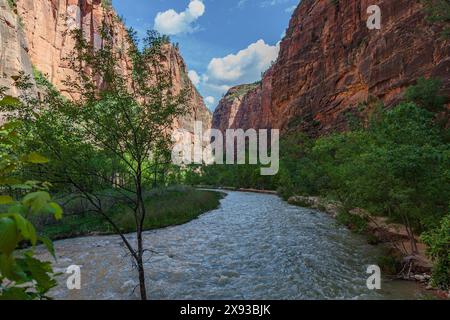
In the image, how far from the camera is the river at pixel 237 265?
8828 millimetres

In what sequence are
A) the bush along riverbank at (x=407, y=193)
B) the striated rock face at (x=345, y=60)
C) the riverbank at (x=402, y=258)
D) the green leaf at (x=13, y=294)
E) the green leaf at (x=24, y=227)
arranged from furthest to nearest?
the striated rock face at (x=345, y=60)
the riverbank at (x=402, y=258)
the bush along riverbank at (x=407, y=193)
the green leaf at (x=13, y=294)
the green leaf at (x=24, y=227)

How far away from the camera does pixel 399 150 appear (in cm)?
975

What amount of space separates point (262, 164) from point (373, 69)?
2742 cm

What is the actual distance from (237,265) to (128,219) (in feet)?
40.2

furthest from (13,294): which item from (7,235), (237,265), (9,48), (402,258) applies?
(9,48)

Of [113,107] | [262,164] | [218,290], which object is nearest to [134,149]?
[113,107]

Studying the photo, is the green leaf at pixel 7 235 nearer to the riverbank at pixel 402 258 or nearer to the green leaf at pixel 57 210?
the green leaf at pixel 57 210

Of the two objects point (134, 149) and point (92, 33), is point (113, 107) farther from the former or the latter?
point (92, 33)

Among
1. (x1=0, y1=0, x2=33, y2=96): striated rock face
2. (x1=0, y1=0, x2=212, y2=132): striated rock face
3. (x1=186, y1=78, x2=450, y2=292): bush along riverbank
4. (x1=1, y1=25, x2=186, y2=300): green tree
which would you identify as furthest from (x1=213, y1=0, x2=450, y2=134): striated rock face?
(x1=0, y1=0, x2=33, y2=96): striated rock face

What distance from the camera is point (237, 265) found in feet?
37.7

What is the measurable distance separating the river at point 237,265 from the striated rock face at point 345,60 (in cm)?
2160

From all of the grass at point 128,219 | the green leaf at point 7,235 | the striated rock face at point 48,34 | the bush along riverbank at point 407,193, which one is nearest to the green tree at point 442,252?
the bush along riverbank at point 407,193

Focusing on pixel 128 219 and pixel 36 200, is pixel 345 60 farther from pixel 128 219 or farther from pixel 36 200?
pixel 36 200

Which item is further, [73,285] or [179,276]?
[179,276]
